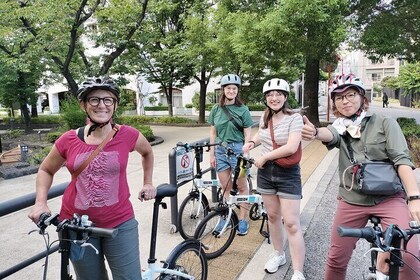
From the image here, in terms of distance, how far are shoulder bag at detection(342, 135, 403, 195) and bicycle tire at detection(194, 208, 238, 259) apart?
1.63 metres

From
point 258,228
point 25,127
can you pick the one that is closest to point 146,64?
point 25,127

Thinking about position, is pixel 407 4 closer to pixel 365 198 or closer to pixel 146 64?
pixel 365 198

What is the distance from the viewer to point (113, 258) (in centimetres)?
209

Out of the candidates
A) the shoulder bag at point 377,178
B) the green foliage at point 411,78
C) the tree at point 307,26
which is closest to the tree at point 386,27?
the tree at point 307,26

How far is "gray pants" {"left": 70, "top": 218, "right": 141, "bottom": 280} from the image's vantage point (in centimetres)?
207

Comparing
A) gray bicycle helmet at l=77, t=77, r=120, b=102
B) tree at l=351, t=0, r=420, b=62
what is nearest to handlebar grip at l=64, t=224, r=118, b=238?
gray bicycle helmet at l=77, t=77, r=120, b=102

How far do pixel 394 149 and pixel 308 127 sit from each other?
1.97 ft

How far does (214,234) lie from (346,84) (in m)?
2.02

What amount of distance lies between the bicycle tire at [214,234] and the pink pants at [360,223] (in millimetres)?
1280

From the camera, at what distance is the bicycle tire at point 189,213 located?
4116mm

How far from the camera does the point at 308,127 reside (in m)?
2.55

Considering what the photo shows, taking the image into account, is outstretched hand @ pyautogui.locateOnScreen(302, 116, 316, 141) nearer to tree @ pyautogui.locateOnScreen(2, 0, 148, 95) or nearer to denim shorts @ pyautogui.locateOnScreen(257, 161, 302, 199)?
denim shorts @ pyautogui.locateOnScreen(257, 161, 302, 199)

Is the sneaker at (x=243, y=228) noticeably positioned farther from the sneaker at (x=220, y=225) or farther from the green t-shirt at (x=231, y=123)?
the green t-shirt at (x=231, y=123)

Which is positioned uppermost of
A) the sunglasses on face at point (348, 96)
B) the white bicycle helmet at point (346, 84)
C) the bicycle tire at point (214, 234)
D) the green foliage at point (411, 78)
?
the green foliage at point (411, 78)
